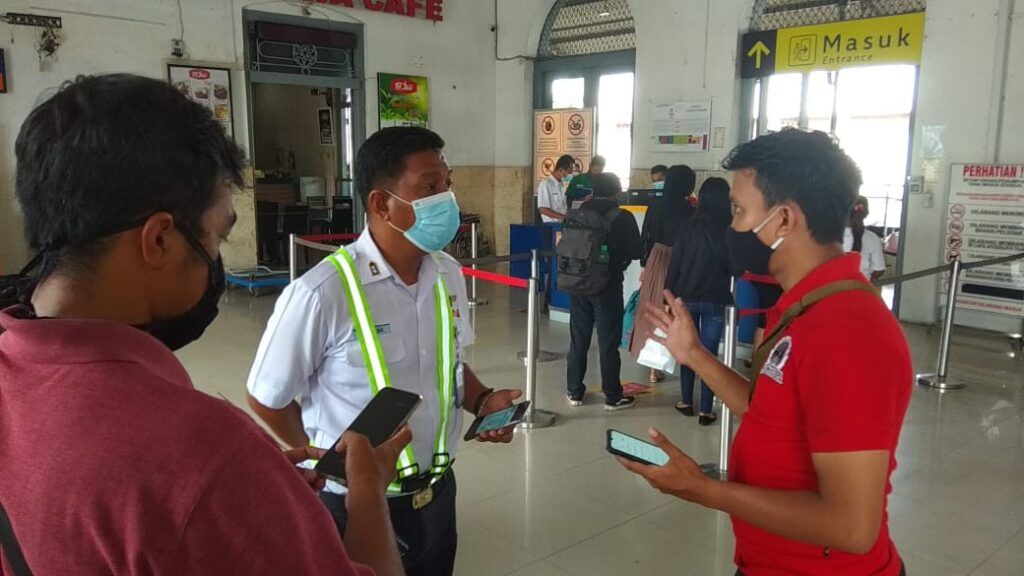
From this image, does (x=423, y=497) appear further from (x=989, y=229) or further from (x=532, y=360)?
(x=989, y=229)

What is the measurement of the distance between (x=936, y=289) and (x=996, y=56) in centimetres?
220

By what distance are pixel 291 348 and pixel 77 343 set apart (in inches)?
40.1

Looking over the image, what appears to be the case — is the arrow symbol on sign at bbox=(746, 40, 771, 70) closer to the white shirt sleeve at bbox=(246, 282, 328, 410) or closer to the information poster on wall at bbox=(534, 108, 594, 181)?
the information poster on wall at bbox=(534, 108, 594, 181)

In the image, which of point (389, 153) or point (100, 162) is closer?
point (100, 162)

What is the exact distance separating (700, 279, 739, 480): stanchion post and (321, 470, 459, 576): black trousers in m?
2.17

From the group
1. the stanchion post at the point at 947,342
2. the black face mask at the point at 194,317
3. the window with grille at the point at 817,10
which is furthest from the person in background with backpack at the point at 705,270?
the window with grille at the point at 817,10

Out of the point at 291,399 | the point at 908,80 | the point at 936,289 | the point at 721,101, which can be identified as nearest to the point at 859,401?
the point at 291,399

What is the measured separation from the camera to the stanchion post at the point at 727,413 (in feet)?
12.5

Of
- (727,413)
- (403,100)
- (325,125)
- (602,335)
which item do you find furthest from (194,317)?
(325,125)

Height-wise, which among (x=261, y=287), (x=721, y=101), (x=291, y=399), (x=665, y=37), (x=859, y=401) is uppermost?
(x=665, y=37)

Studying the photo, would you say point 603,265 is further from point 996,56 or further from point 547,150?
point 547,150

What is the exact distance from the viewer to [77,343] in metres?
Result: 0.76

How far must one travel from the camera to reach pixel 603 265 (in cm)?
491

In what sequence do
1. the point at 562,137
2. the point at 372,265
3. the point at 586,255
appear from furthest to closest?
1. the point at 562,137
2. the point at 586,255
3. the point at 372,265
